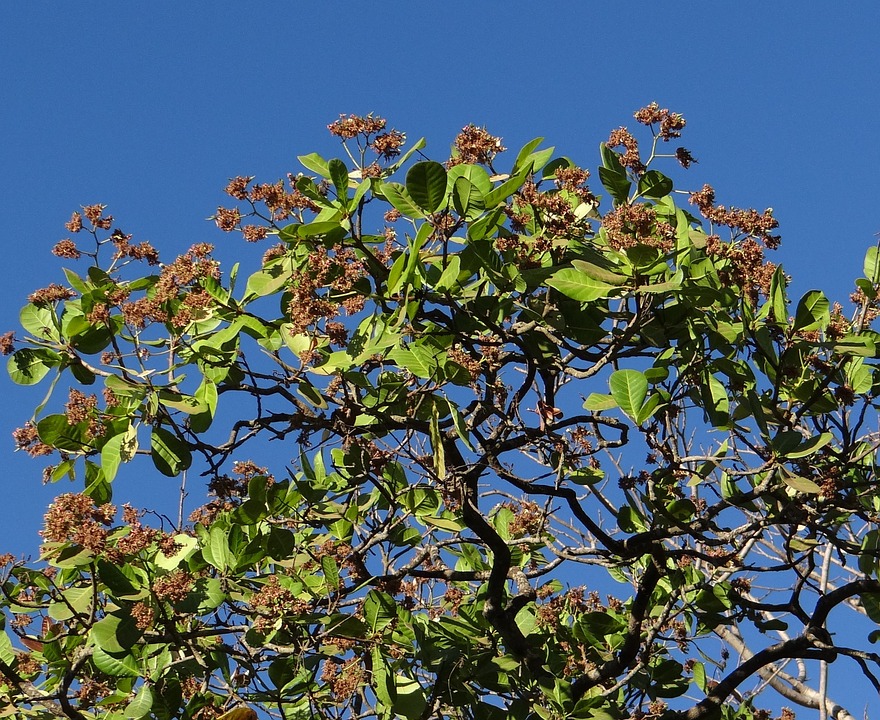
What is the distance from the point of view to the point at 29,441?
12.1 ft

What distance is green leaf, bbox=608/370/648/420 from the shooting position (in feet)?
11.6

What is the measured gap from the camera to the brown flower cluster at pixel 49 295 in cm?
363

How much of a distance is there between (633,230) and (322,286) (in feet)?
3.26

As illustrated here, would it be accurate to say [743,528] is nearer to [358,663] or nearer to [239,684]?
[358,663]

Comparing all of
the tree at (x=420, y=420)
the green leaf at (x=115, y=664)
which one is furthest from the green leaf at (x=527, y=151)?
the green leaf at (x=115, y=664)

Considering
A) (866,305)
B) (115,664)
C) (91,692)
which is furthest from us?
(91,692)

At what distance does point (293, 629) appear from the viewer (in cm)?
405

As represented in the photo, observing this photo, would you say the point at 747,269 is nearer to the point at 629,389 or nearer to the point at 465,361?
the point at 629,389

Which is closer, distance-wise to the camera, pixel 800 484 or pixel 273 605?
pixel 800 484

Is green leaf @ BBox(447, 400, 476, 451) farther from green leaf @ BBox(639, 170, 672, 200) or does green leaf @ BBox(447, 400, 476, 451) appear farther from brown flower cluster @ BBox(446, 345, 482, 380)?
green leaf @ BBox(639, 170, 672, 200)

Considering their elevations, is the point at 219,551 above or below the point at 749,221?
below

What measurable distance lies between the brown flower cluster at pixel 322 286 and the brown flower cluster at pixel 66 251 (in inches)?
31.2

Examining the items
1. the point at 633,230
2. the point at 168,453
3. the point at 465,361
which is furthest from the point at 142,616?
the point at 633,230

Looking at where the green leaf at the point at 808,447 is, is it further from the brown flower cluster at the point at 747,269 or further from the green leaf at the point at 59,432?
the green leaf at the point at 59,432
